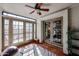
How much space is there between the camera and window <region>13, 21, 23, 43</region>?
187 cm

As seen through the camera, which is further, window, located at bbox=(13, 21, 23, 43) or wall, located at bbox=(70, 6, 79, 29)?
window, located at bbox=(13, 21, 23, 43)

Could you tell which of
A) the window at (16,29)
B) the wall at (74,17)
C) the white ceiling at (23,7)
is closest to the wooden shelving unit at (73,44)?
the wall at (74,17)

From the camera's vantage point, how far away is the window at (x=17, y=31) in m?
1.87

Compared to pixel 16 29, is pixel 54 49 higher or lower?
lower

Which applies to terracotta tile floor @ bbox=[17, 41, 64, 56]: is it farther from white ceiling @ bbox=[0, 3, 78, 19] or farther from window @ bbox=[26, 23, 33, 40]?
white ceiling @ bbox=[0, 3, 78, 19]

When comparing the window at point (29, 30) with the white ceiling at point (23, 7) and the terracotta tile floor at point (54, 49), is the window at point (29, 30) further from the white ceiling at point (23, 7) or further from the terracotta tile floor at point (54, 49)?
the terracotta tile floor at point (54, 49)

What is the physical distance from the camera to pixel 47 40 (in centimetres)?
199

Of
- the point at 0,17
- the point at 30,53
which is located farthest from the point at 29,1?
the point at 30,53

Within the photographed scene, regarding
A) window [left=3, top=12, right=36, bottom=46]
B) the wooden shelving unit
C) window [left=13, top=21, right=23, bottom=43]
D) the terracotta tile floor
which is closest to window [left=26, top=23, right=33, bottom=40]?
window [left=3, top=12, right=36, bottom=46]

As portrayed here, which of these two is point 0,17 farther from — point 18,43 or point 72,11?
point 72,11

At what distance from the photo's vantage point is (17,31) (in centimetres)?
189

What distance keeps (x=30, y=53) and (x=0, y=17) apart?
81 cm

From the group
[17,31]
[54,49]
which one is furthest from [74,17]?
[17,31]

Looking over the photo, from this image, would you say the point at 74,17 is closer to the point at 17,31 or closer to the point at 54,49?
→ the point at 54,49
